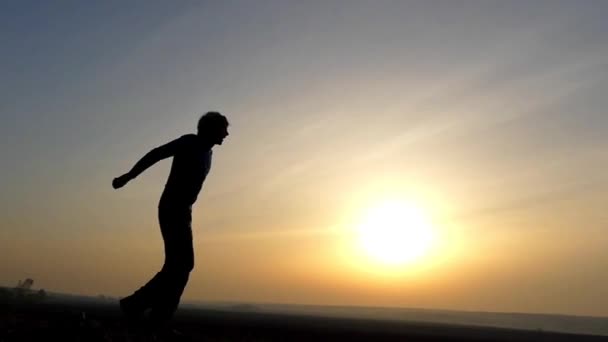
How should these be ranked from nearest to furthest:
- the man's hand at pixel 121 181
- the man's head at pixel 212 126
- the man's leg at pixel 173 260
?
the man's hand at pixel 121 181 < the man's leg at pixel 173 260 < the man's head at pixel 212 126

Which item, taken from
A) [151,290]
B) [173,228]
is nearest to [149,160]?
[173,228]

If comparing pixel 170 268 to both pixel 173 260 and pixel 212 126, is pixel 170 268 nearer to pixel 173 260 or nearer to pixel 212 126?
pixel 173 260

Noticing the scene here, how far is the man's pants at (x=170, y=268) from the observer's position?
23.0ft

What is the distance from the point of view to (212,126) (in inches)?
286

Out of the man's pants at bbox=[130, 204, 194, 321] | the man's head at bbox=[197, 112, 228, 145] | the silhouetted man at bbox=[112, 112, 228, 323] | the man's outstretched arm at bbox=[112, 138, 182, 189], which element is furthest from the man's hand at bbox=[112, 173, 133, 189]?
the man's head at bbox=[197, 112, 228, 145]

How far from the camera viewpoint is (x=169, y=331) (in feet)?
23.9

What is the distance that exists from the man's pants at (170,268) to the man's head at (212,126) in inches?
34.3

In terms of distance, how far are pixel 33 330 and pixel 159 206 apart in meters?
1.84

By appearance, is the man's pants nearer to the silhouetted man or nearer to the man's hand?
the silhouetted man

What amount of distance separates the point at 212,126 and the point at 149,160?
0.82 metres

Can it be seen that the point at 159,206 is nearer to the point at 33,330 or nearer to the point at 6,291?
the point at 33,330

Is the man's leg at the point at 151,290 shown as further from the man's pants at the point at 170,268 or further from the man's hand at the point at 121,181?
the man's hand at the point at 121,181


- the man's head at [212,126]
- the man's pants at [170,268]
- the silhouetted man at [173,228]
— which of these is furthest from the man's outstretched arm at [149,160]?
the man's pants at [170,268]

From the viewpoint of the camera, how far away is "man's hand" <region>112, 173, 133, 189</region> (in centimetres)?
677
